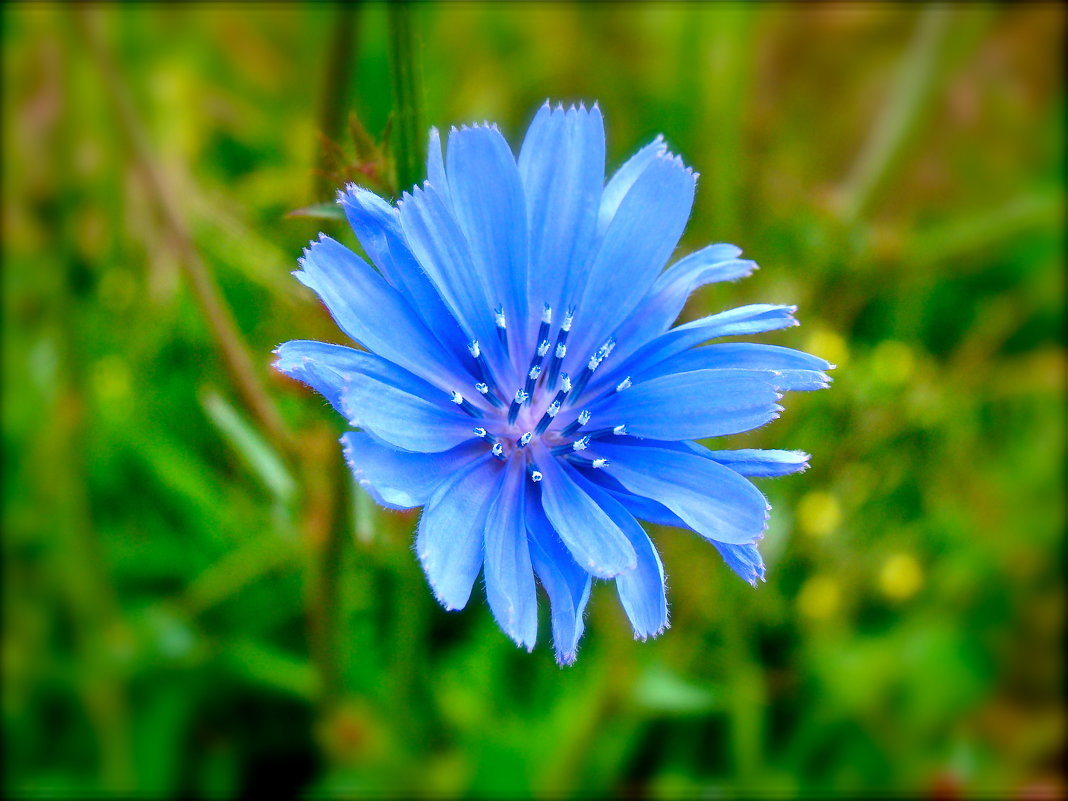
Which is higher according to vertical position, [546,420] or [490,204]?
[490,204]

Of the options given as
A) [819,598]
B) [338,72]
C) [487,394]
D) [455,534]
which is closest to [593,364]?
[487,394]

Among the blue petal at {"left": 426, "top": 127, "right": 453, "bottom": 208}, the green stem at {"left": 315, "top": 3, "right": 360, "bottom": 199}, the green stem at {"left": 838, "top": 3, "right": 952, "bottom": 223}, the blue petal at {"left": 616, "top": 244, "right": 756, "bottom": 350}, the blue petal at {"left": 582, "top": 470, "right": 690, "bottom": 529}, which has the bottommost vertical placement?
the blue petal at {"left": 582, "top": 470, "right": 690, "bottom": 529}

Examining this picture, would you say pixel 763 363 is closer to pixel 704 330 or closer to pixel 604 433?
pixel 704 330

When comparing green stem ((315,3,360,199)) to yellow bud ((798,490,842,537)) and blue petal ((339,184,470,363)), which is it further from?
yellow bud ((798,490,842,537))

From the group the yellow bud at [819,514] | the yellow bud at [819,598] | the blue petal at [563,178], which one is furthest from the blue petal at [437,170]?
the yellow bud at [819,598]

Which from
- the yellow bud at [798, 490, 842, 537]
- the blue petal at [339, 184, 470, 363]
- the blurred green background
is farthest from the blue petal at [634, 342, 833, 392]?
the yellow bud at [798, 490, 842, 537]

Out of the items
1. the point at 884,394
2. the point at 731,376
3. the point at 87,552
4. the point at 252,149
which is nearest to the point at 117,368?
the point at 87,552

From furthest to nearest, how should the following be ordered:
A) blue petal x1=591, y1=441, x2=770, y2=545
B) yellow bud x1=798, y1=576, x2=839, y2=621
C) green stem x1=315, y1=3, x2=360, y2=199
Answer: yellow bud x1=798, y1=576, x2=839, y2=621 → green stem x1=315, y1=3, x2=360, y2=199 → blue petal x1=591, y1=441, x2=770, y2=545
